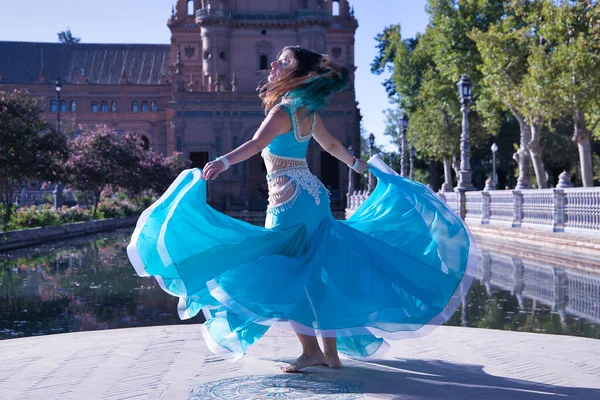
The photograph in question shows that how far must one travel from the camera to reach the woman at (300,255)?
16.4 ft

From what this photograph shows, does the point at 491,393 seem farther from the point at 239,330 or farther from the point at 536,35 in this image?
the point at 536,35

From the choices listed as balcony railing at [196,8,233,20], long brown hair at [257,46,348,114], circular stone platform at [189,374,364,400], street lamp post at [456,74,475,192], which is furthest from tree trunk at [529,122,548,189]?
balcony railing at [196,8,233,20]

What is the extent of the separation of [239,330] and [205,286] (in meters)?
0.40

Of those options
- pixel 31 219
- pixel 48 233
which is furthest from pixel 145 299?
pixel 31 219

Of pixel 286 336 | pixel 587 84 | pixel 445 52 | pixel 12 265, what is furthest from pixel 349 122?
pixel 286 336

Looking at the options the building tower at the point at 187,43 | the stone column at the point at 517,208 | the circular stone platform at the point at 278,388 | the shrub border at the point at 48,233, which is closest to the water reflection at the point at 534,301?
the circular stone platform at the point at 278,388

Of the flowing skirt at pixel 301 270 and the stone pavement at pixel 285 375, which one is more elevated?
the flowing skirt at pixel 301 270

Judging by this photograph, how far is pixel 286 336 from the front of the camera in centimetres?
688

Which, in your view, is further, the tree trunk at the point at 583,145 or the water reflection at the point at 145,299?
the tree trunk at the point at 583,145

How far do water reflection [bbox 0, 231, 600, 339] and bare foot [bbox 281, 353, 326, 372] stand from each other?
3.55m

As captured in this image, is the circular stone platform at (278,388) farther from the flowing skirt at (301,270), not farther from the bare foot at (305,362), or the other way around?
the flowing skirt at (301,270)

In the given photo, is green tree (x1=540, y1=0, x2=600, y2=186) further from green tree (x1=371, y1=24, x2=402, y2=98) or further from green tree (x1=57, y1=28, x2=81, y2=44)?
green tree (x1=57, y1=28, x2=81, y2=44)

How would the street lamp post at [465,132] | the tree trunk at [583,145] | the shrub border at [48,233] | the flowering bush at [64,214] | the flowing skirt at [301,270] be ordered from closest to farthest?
the flowing skirt at [301,270]
the shrub border at [48,233]
the flowering bush at [64,214]
the street lamp post at [465,132]
the tree trunk at [583,145]

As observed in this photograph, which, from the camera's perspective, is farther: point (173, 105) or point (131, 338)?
point (173, 105)
